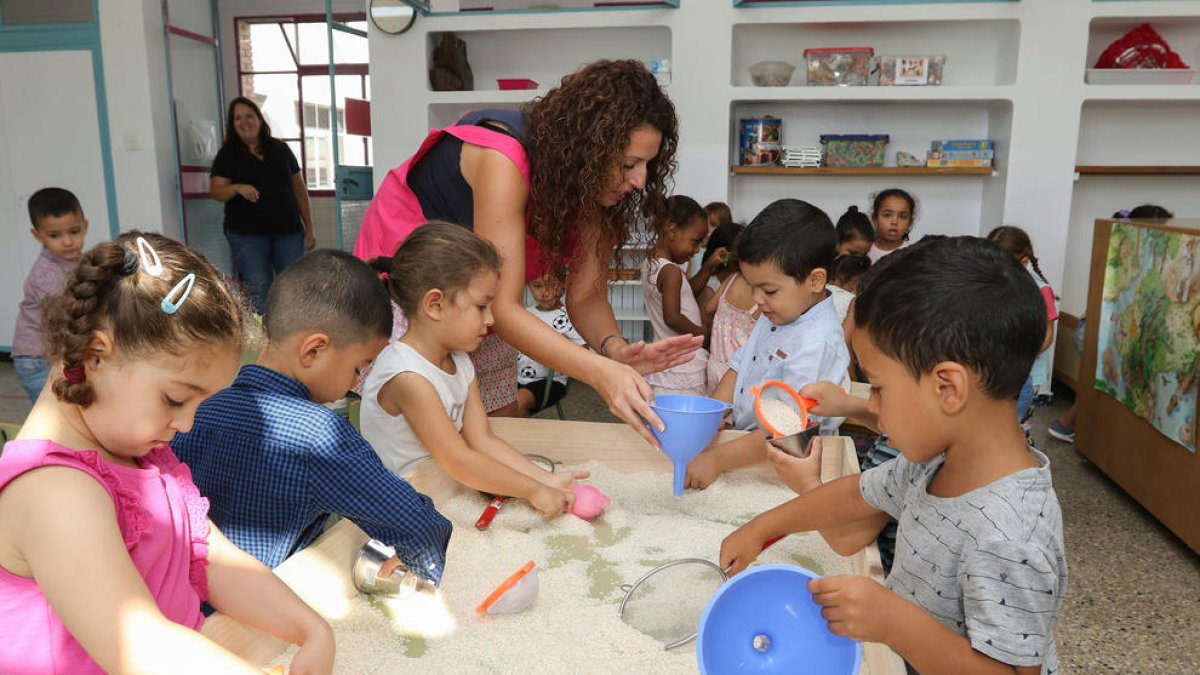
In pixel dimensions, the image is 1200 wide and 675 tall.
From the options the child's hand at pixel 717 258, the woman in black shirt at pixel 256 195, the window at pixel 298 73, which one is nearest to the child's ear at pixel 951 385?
the child's hand at pixel 717 258

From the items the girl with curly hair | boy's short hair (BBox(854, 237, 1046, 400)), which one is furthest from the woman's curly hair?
boy's short hair (BBox(854, 237, 1046, 400))

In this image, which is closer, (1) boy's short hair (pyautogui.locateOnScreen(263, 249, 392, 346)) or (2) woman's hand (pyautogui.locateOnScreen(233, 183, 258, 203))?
(1) boy's short hair (pyautogui.locateOnScreen(263, 249, 392, 346))

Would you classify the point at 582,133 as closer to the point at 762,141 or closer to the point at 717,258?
the point at 717,258

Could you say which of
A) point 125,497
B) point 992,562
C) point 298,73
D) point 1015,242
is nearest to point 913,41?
point 1015,242

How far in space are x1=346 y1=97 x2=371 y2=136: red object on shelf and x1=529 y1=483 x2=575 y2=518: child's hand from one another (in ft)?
13.1

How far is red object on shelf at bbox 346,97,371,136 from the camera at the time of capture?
4.80 m

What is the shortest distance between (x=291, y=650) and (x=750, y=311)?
1.87m

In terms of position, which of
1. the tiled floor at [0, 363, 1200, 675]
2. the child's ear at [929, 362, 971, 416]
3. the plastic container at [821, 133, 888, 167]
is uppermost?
the plastic container at [821, 133, 888, 167]

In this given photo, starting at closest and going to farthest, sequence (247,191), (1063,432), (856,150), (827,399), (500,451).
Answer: (827,399)
(500,451)
(1063,432)
(856,150)
(247,191)

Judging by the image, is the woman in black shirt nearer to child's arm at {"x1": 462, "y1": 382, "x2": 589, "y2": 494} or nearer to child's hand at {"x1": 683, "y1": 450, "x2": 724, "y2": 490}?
child's arm at {"x1": 462, "y1": 382, "x2": 589, "y2": 494}

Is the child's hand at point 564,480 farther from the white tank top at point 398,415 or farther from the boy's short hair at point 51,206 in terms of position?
the boy's short hair at point 51,206

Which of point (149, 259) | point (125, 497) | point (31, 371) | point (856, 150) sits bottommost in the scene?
point (31, 371)

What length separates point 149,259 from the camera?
0.73 meters

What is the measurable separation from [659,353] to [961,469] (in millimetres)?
694
